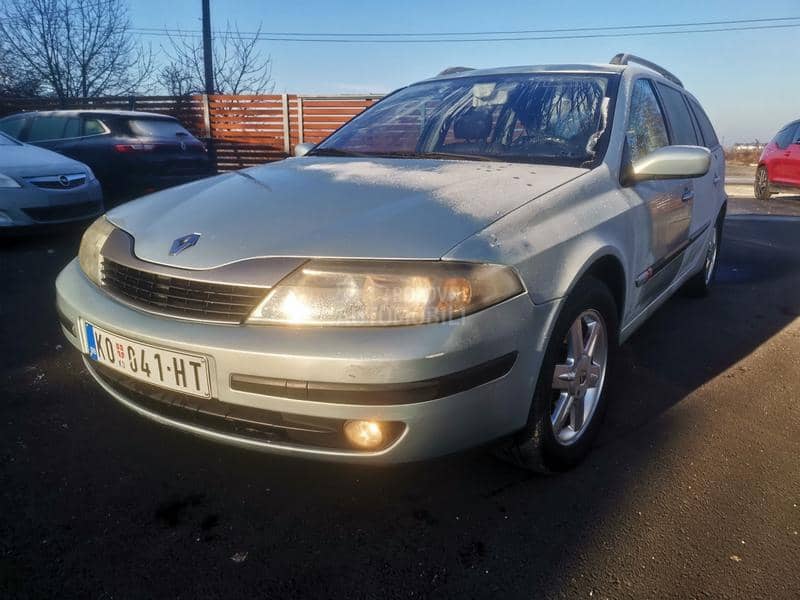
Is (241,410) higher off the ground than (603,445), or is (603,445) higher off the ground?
(241,410)

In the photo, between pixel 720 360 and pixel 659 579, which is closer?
pixel 659 579

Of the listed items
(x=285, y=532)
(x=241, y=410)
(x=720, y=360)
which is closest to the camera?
(x=241, y=410)

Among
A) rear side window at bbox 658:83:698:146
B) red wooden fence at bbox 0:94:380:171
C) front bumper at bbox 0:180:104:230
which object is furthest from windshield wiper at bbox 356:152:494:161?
red wooden fence at bbox 0:94:380:171

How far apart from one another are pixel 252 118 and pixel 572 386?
42.6ft

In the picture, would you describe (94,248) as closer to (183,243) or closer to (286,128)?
(183,243)

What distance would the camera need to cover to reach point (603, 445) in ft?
7.37

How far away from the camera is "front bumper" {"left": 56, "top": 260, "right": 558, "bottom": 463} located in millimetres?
1466

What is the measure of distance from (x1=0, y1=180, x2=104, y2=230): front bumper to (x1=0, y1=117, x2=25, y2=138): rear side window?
3070 millimetres

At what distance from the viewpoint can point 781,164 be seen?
35.0 feet

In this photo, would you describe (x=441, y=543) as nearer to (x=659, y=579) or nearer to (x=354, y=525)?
(x=354, y=525)

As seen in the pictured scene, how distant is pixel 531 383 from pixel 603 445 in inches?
29.3

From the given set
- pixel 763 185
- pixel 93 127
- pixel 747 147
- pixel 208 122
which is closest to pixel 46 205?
pixel 93 127

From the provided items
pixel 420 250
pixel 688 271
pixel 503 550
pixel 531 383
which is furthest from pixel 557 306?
pixel 688 271

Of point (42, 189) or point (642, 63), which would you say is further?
point (42, 189)
